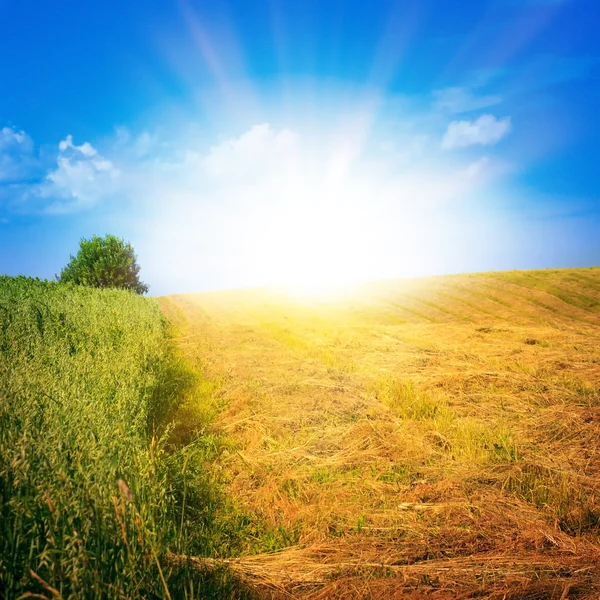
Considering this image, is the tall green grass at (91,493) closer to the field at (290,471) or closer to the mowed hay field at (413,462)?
the field at (290,471)

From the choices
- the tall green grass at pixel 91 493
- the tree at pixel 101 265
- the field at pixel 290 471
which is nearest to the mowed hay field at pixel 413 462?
the field at pixel 290 471

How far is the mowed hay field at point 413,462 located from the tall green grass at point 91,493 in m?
0.53

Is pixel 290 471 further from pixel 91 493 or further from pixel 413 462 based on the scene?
pixel 91 493

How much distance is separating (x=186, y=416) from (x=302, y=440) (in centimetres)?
208

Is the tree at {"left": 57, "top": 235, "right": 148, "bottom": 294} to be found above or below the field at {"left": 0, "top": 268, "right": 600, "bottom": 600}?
above

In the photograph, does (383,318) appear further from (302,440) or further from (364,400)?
(302,440)

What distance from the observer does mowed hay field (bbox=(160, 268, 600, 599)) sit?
9.29 feet

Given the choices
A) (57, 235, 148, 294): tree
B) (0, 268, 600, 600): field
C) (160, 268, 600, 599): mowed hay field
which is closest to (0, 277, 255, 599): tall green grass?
(0, 268, 600, 600): field

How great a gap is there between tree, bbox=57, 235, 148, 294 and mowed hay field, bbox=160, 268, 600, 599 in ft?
97.9

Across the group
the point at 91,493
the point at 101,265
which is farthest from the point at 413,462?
the point at 101,265

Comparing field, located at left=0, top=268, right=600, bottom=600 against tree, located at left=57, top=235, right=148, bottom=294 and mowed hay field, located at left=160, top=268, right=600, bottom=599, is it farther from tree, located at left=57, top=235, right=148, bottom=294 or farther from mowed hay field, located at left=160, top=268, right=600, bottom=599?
tree, located at left=57, top=235, right=148, bottom=294

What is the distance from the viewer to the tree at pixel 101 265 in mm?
36469

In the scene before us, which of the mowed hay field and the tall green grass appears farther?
the mowed hay field

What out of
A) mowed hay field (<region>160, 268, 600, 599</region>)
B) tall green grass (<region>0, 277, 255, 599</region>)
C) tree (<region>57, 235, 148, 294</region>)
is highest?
tree (<region>57, 235, 148, 294</region>)
